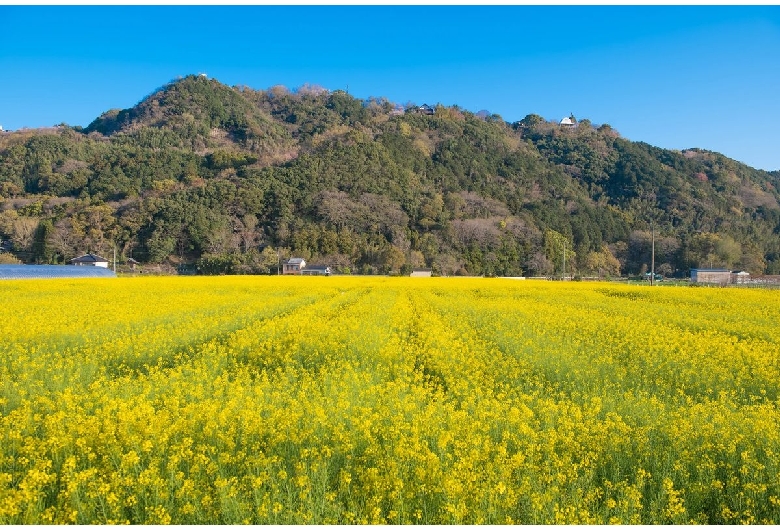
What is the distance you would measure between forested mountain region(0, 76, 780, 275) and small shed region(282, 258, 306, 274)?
1.85m

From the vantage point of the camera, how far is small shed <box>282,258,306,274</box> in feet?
202

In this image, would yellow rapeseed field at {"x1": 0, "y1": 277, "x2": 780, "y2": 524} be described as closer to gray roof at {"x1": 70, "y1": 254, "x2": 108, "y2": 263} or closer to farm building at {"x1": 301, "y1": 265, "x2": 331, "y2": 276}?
farm building at {"x1": 301, "y1": 265, "x2": 331, "y2": 276}

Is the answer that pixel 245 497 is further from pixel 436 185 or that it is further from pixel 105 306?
pixel 436 185

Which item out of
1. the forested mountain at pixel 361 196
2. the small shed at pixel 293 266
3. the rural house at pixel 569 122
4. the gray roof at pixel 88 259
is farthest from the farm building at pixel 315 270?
the rural house at pixel 569 122

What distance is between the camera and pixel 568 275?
73.2 meters

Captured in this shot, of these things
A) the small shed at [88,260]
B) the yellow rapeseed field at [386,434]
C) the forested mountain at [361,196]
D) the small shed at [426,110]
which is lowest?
the yellow rapeseed field at [386,434]

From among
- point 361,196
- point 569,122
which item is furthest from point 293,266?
point 569,122

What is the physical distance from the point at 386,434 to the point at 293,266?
5846 cm

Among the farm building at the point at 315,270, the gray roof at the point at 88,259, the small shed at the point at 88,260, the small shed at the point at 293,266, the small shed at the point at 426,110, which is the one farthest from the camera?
the small shed at the point at 426,110

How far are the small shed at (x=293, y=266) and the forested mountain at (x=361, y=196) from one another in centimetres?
185

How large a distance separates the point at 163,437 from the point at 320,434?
1381mm

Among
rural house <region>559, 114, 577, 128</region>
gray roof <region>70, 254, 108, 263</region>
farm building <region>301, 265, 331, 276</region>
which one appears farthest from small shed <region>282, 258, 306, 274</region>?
rural house <region>559, 114, 577, 128</region>

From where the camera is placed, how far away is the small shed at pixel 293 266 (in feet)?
202

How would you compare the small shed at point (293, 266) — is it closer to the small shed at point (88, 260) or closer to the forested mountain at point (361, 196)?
the forested mountain at point (361, 196)
